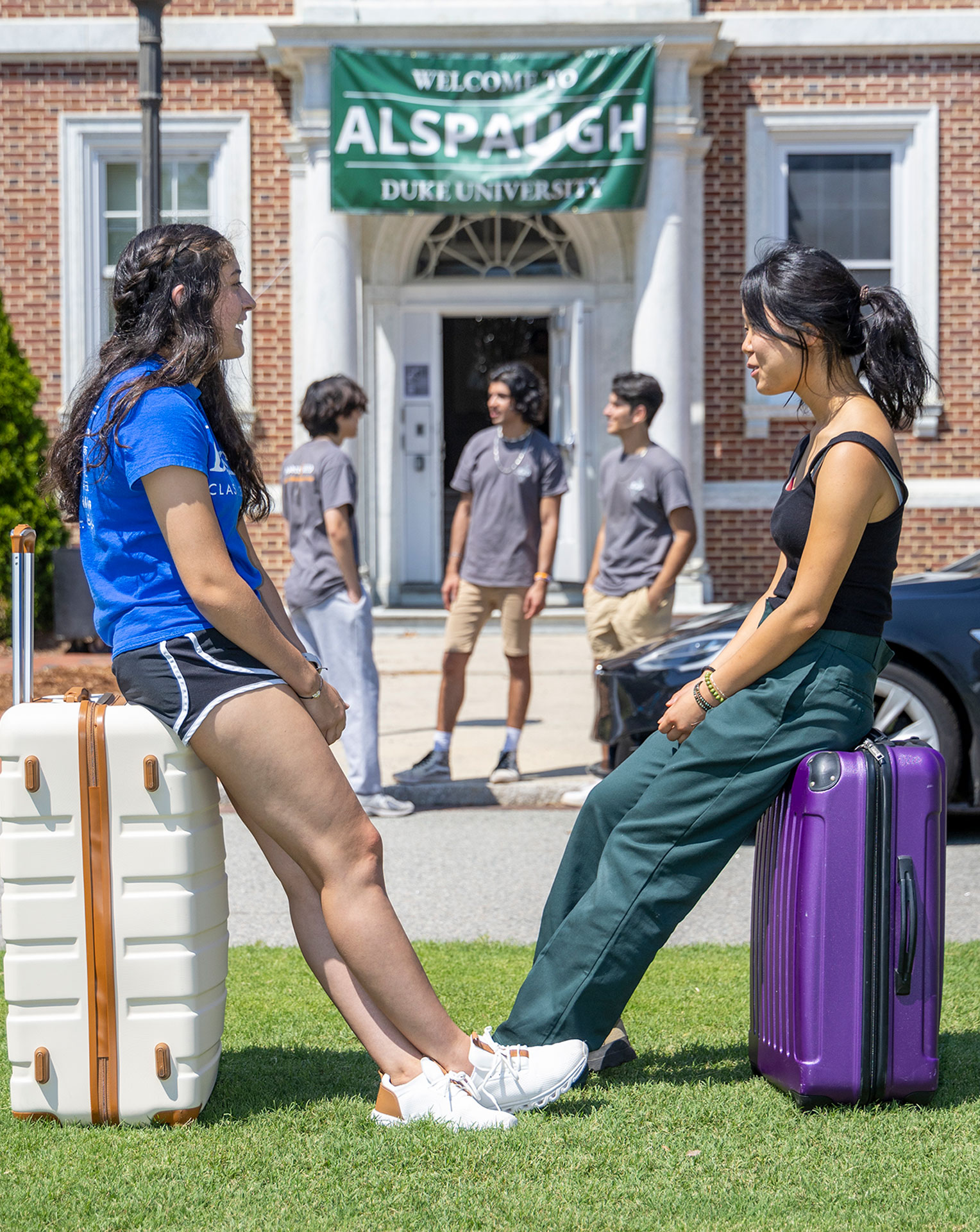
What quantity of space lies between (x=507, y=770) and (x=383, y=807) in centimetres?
75

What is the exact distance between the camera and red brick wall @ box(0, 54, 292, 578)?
1293 cm

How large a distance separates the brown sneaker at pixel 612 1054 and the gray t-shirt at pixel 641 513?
3.71 meters

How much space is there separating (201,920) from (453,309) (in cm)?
1113

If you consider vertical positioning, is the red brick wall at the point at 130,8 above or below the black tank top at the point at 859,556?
above

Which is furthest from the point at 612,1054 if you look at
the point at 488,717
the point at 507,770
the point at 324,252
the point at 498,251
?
the point at 498,251

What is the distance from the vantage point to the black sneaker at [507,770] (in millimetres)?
7184

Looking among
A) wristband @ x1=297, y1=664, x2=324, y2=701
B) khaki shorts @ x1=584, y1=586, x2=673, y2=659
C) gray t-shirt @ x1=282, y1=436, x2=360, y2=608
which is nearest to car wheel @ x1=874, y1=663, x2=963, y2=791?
khaki shorts @ x1=584, y1=586, x2=673, y2=659

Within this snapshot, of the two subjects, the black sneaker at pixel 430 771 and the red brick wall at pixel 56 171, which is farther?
the red brick wall at pixel 56 171

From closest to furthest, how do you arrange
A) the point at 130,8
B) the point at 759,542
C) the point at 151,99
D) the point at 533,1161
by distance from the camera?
the point at 533,1161
the point at 151,99
the point at 130,8
the point at 759,542

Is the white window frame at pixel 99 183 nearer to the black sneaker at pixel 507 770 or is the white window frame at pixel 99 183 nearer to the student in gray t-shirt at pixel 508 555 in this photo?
the student in gray t-shirt at pixel 508 555

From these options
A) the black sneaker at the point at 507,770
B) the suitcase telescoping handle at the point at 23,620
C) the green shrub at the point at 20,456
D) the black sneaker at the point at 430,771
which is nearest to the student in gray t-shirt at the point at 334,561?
the black sneaker at the point at 430,771

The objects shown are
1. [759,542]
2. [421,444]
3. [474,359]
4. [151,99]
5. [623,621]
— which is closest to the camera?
[623,621]

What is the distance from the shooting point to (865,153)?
13.2 metres

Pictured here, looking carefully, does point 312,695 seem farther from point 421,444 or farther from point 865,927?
point 421,444
